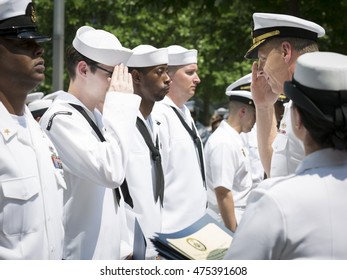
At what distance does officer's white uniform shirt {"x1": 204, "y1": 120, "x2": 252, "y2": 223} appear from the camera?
7.79 m

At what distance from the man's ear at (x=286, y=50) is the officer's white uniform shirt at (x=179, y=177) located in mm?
2234

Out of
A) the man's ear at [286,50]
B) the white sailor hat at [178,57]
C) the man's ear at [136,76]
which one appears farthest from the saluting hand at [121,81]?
the white sailor hat at [178,57]

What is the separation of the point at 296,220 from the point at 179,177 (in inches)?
157

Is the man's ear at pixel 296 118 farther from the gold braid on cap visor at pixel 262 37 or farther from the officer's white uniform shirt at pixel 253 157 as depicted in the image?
the officer's white uniform shirt at pixel 253 157

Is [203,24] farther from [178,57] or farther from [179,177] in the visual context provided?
[179,177]

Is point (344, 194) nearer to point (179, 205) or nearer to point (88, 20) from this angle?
point (179, 205)

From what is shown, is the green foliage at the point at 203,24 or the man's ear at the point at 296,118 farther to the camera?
the green foliage at the point at 203,24

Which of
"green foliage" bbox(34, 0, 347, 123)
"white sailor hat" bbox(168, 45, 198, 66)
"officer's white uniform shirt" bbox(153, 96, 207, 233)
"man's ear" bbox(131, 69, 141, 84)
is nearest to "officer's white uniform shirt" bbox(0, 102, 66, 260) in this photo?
"man's ear" bbox(131, 69, 141, 84)

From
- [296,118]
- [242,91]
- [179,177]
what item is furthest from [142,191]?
[242,91]

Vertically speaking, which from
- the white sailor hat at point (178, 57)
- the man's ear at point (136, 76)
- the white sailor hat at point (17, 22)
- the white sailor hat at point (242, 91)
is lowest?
the white sailor hat at point (242, 91)

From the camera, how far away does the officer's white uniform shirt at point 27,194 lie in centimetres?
358

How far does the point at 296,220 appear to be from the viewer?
2604mm

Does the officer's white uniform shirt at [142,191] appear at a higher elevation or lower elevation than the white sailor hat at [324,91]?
lower

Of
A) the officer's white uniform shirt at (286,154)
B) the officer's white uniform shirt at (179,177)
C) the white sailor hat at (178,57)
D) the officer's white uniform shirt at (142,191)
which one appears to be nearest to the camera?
the officer's white uniform shirt at (286,154)
